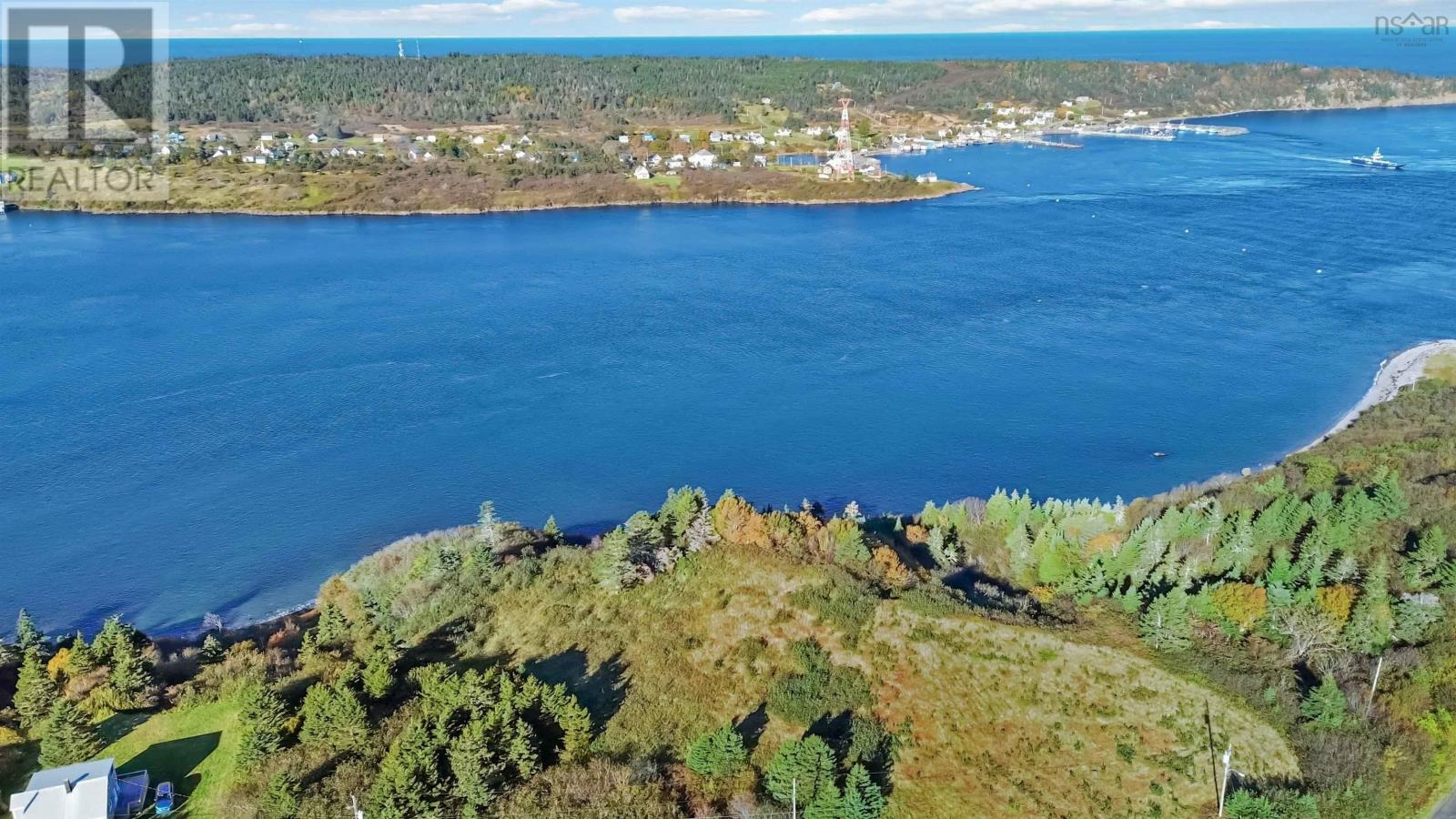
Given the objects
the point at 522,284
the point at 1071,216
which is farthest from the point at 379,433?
the point at 1071,216

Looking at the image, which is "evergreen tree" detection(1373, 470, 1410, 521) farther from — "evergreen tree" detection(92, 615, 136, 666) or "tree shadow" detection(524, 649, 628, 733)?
"evergreen tree" detection(92, 615, 136, 666)

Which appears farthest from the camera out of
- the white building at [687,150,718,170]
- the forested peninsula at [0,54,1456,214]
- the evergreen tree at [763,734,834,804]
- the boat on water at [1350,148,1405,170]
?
the white building at [687,150,718,170]

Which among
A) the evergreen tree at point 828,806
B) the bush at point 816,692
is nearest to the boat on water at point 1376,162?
the bush at point 816,692

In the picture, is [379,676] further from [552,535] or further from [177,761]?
[552,535]

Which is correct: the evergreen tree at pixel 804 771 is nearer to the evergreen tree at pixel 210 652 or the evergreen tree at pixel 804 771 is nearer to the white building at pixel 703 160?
the evergreen tree at pixel 210 652

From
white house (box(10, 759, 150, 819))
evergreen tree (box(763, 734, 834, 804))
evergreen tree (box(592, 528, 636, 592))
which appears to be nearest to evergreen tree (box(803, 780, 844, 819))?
evergreen tree (box(763, 734, 834, 804))
